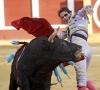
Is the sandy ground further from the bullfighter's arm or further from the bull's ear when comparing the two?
the bull's ear

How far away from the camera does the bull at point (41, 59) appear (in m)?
3.11

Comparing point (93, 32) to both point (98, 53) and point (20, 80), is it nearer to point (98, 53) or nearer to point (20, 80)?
point (98, 53)

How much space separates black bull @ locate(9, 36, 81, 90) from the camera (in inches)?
122

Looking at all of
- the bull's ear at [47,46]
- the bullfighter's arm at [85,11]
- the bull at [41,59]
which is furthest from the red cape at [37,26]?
the bullfighter's arm at [85,11]

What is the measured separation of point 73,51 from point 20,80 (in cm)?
45

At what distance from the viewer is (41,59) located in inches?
125

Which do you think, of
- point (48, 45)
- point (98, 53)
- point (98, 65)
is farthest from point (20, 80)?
point (98, 53)

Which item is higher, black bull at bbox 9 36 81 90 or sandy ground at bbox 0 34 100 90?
black bull at bbox 9 36 81 90

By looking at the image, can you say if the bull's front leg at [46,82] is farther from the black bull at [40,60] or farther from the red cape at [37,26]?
the red cape at [37,26]

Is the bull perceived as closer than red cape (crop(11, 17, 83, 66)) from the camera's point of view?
Yes

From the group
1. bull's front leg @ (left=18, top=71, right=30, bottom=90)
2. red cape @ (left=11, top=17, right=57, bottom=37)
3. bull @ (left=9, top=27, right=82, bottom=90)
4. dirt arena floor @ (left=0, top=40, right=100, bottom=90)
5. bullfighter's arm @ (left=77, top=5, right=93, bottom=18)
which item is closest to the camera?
bull @ (left=9, top=27, right=82, bottom=90)

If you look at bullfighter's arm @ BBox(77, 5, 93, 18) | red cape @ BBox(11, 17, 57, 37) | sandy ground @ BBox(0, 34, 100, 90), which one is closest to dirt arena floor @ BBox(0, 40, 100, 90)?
sandy ground @ BBox(0, 34, 100, 90)

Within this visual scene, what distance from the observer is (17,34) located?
477 inches

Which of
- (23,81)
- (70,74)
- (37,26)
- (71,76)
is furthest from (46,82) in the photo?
(70,74)
